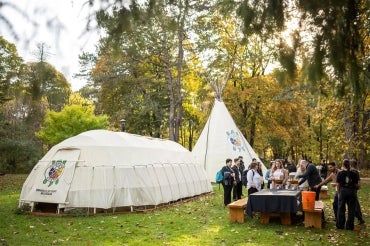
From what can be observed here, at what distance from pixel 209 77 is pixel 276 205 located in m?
17.6

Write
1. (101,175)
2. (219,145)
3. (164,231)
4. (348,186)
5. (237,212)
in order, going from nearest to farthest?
(348,186) < (164,231) < (237,212) < (101,175) < (219,145)

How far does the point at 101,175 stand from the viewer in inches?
511

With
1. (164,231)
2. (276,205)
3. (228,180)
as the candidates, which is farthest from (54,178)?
(276,205)

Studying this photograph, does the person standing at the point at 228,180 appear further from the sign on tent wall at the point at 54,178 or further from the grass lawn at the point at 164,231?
the sign on tent wall at the point at 54,178

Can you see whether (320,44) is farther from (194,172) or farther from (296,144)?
(296,144)

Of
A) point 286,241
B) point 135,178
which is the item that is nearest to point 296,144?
point 135,178

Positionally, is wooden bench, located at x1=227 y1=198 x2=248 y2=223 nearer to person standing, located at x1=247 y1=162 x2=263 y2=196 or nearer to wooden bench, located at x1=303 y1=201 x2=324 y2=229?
wooden bench, located at x1=303 y1=201 x2=324 y2=229

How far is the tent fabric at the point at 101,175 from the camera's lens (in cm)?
1262

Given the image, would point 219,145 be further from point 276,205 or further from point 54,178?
point 276,205

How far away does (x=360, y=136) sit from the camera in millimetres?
15570

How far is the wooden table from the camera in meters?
9.93

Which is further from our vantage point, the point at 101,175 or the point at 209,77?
the point at 209,77

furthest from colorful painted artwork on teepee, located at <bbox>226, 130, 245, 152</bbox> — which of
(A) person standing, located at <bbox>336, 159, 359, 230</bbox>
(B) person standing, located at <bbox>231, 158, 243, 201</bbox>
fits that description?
(A) person standing, located at <bbox>336, 159, 359, 230</bbox>

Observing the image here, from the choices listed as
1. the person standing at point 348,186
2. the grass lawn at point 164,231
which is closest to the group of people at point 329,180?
the person standing at point 348,186
